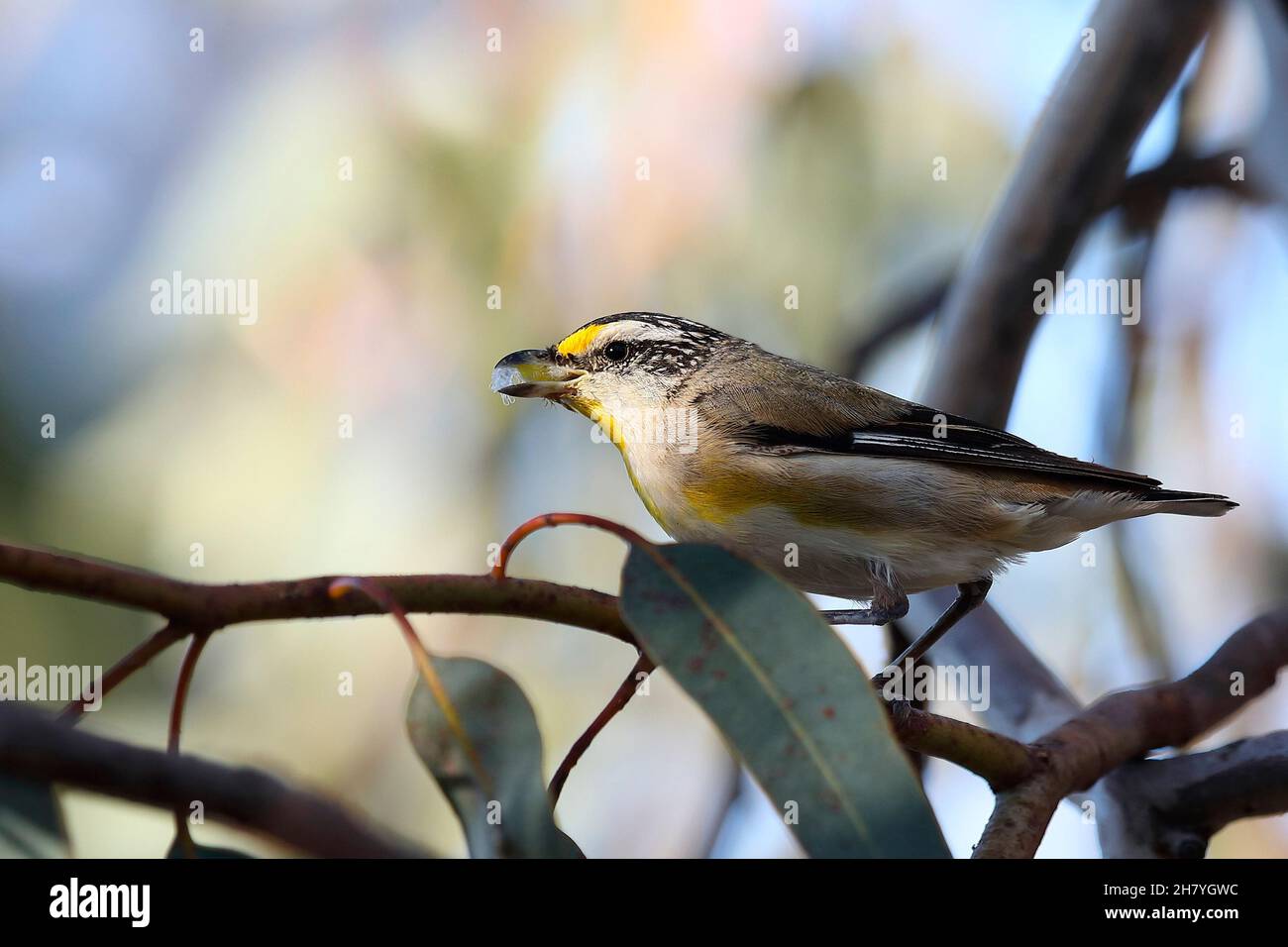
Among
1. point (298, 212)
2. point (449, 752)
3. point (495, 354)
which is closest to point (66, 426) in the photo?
point (298, 212)

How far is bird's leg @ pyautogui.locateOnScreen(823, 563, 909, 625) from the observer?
1459 millimetres

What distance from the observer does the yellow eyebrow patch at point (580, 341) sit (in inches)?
68.4

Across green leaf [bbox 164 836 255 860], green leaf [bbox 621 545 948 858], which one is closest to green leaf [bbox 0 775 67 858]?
green leaf [bbox 164 836 255 860]

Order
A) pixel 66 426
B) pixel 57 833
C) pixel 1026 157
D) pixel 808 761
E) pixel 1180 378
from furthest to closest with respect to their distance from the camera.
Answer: pixel 1180 378
pixel 66 426
pixel 1026 157
pixel 57 833
pixel 808 761

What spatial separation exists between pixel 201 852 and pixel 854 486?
0.91 meters

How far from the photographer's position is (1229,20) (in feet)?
9.48

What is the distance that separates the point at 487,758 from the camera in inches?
32.5

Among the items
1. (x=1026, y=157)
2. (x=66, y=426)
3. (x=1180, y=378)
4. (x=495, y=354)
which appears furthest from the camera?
(x=1180, y=378)

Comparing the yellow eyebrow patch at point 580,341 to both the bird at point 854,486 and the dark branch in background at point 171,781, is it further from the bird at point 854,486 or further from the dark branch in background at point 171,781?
the dark branch in background at point 171,781

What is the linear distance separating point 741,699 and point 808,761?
7cm

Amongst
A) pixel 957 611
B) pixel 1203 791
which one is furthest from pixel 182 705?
pixel 1203 791

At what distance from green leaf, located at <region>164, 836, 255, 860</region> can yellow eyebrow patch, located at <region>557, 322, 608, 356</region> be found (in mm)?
974
